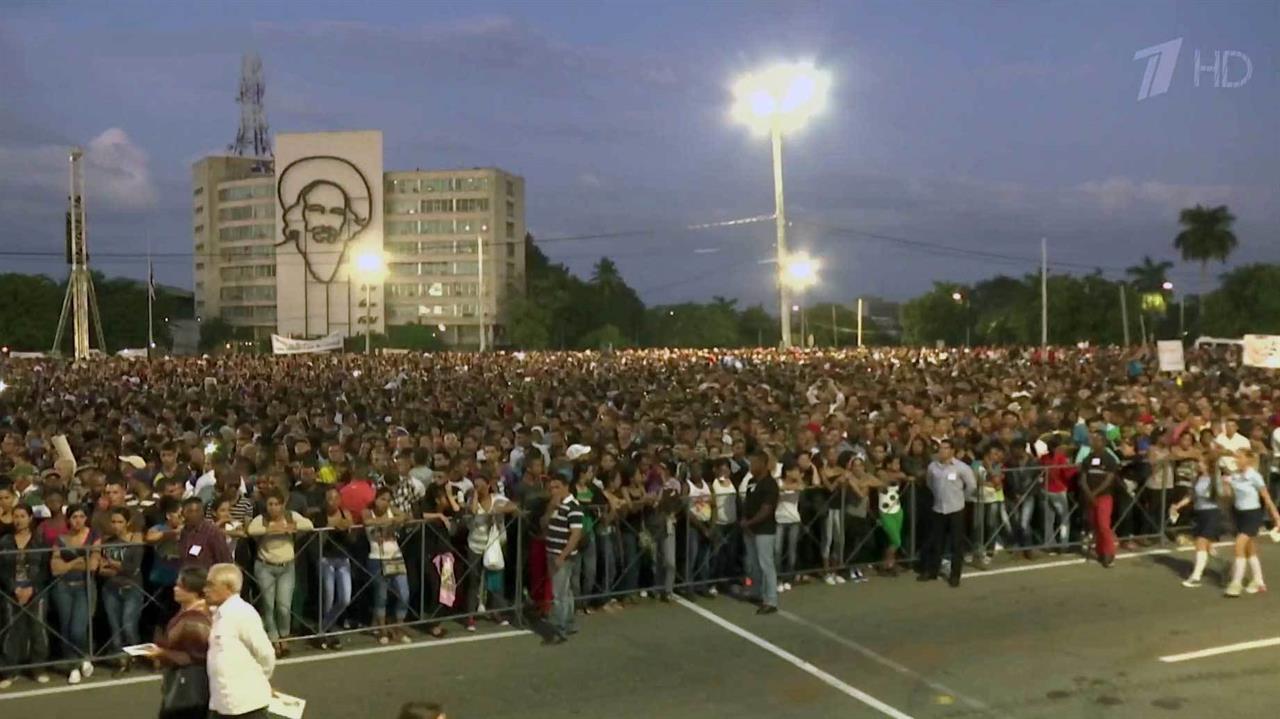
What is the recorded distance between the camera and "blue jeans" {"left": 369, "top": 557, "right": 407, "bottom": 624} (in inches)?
383

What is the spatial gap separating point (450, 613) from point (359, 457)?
2.15 m

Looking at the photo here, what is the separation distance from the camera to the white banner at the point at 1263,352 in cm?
2206

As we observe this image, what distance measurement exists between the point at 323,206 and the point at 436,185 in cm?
1227

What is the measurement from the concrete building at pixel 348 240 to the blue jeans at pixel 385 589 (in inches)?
3551

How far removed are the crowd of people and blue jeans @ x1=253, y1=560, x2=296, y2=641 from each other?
0.02m

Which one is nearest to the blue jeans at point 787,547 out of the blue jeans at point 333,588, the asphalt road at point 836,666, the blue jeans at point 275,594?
the asphalt road at point 836,666

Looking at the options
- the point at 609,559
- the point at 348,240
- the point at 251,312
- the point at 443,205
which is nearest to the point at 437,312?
the point at 443,205

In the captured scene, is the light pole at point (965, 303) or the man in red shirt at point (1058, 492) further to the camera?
the light pole at point (965, 303)

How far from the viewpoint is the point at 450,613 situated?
10.3 metres

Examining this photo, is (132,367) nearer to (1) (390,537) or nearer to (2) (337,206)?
(1) (390,537)

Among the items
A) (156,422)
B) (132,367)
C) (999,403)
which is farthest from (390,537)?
(132,367)

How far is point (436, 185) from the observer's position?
10956 centimetres

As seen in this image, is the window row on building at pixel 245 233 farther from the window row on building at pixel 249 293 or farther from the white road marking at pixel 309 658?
the white road marking at pixel 309 658

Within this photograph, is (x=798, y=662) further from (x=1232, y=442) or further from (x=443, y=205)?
(x=443, y=205)
